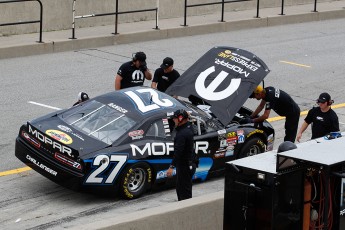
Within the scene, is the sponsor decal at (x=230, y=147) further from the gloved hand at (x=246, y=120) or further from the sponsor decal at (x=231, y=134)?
the gloved hand at (x=246, y=120)

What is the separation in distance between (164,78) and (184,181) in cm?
363

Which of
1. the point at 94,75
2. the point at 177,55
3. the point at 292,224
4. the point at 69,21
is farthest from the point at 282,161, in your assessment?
the point at 69,21

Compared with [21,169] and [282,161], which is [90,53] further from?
[282,161]

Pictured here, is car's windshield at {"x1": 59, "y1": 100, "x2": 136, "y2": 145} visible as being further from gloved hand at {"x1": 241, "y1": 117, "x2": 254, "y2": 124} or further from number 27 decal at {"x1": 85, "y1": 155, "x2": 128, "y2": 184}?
gloved hand at {"x1": 241, "y1": 117, "x2": 254, "y2": 124}

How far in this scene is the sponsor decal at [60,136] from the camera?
12.6 m

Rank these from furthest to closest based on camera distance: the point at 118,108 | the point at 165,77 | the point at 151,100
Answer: the point at 165,77 < the point at 151,100 < the point at 118,108

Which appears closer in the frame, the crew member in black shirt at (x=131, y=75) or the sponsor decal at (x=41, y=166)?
the sponsor decal at (x=41, y=166)

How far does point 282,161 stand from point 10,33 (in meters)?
15.3

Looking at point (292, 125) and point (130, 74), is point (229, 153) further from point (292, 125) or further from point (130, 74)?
point (130, 74)

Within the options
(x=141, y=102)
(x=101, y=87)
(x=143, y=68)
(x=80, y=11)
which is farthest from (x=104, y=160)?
(x=80, y=11)

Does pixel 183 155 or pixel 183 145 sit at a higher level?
pixel 183 145

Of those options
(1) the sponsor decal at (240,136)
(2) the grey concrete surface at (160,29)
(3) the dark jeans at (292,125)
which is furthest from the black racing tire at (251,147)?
(2) the grey concrete surface at (160,29)

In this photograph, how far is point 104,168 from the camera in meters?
12.4

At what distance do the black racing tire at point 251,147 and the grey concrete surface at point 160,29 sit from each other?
30.3 ft
